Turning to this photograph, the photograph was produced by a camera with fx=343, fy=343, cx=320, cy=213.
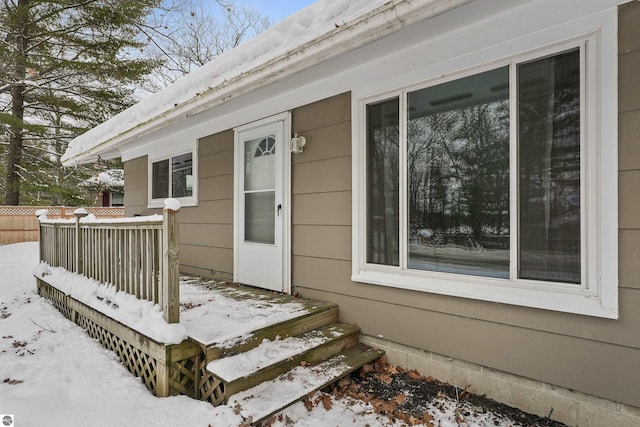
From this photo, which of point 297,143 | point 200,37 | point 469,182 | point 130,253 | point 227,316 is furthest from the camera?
point 200,37

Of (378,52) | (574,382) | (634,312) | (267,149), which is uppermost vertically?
(378,52)

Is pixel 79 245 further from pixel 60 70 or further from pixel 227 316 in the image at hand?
pixel 60 70

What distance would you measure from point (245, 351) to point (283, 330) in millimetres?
364

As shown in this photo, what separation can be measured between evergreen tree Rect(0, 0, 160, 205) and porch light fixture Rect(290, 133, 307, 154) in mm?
8721

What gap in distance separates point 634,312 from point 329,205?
219 centimetres

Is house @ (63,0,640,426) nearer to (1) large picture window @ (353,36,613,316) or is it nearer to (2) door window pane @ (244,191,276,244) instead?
(1) large picture window @ (353,36,613,316)

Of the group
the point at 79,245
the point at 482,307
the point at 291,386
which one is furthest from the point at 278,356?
the point at 79,245

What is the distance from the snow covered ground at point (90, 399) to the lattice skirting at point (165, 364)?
7 cm

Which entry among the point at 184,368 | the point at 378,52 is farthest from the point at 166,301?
the point at 378,52

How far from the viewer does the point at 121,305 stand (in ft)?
9.42

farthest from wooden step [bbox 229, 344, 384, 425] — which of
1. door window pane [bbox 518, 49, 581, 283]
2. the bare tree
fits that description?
the bare tree

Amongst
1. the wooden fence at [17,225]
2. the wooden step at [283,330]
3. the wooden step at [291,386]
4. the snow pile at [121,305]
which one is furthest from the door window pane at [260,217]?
the wooden fence at [17,225]

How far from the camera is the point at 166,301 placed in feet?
7.86

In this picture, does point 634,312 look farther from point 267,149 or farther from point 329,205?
point 267,149
